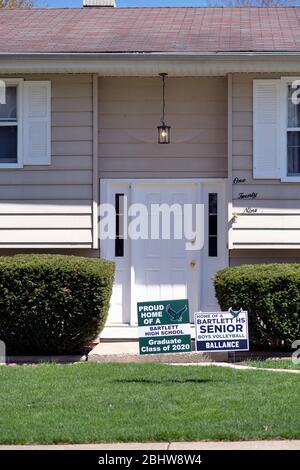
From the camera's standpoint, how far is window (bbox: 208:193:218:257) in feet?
43.5

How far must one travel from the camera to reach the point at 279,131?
41.9 ft

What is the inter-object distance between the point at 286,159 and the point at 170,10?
4816mm

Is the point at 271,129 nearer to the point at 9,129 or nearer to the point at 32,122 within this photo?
the point at 32,122

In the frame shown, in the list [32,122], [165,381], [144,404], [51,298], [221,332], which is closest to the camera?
[144,404]

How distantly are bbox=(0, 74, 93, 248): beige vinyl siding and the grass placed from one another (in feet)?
10.9

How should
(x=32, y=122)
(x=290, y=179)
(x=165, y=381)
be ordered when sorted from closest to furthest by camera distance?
(x=165, y=381), (x=290, y=179), (x=32, y=122)

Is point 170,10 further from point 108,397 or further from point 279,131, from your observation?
point 108,397

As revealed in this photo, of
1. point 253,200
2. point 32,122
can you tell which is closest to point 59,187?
point 32,122

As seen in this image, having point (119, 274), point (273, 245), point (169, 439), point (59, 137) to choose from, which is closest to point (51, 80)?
point (59, 137)

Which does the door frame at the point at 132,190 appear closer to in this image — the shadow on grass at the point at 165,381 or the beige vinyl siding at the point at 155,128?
the beige vinyl siding at the point at 155,128

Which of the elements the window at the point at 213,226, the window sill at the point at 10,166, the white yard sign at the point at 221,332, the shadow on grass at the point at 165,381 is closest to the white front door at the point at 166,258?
the window at the point at 213,226

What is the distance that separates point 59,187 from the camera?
13.0 metres

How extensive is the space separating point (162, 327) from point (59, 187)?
4119mm

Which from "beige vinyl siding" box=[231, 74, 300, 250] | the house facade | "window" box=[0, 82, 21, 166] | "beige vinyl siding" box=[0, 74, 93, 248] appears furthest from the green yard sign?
"window" box=[0, 82, 21, 166]
